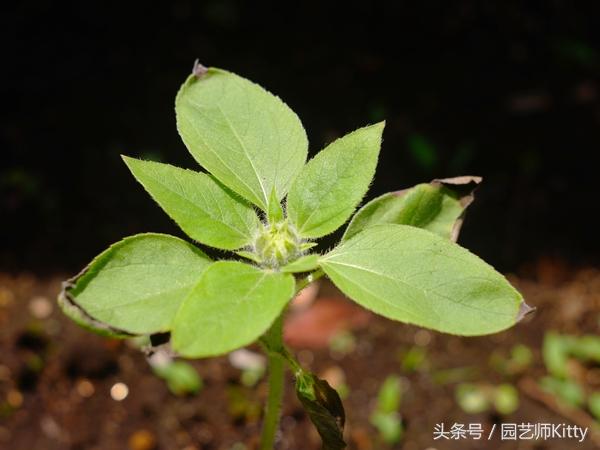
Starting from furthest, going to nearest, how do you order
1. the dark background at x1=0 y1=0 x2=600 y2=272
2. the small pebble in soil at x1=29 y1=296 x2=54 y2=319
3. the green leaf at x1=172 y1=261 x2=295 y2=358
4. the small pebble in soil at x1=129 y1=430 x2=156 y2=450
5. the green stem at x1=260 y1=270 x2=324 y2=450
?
the dark background at x1=0 y1=0 x2=600 y2=272 → the small pebble in soil at x1=29 y1=296 x2=54 y2=319 → the small pebble in soil at x1=129 y1=430 x2=156 y2=450 → the green stem at x1=260 y1=270 x2=324 y2=450 → the green leaf at x1=172 y1=261 x2=295 y2=358

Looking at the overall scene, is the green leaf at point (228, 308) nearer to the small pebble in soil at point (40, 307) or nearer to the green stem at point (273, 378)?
the green stem at point (273, 378)

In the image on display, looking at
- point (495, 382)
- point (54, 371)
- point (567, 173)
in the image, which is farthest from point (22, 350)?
point (567, 173)

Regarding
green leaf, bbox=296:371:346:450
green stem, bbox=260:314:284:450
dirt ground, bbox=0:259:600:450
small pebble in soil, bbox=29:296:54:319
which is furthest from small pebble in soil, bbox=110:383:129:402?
green leaf, bbox=296:371:346:450

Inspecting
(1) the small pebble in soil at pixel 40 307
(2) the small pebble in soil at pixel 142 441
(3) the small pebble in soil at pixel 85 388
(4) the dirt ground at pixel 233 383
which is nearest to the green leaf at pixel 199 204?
(4) the dirt ground at pixel 233 383

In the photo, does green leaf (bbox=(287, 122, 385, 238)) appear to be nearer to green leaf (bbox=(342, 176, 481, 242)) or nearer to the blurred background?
green leaf (bbox=(342, 176, 481, 242))

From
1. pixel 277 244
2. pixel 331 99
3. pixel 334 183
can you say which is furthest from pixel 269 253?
pixel 331 99

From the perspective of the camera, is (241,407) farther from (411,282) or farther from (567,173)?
(567,173)
